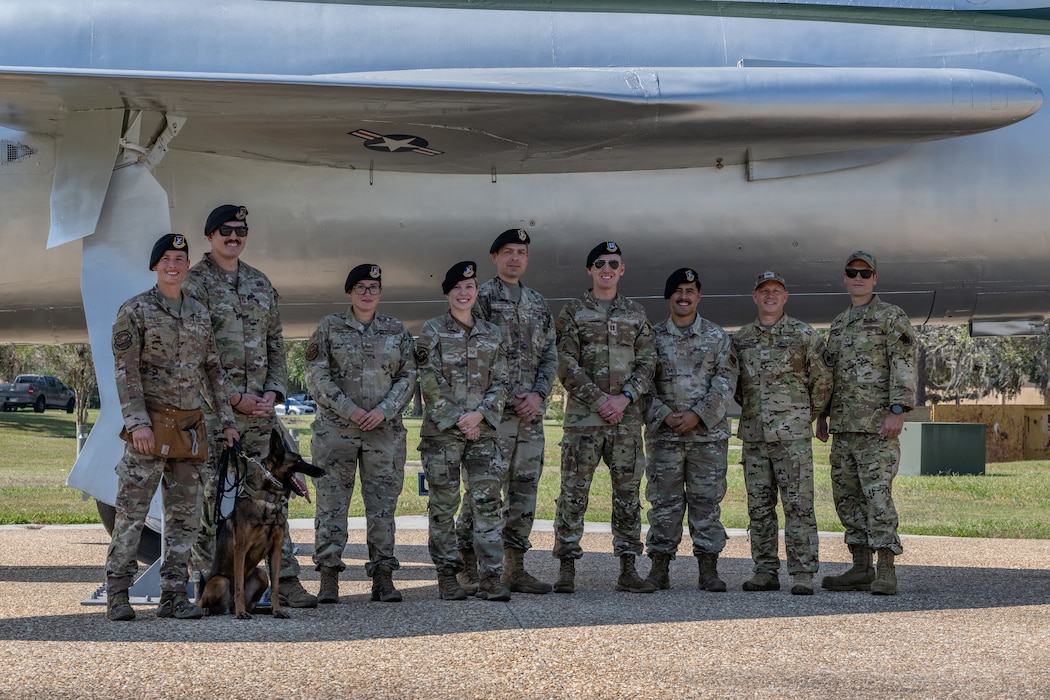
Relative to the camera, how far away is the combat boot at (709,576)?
6.50 meters

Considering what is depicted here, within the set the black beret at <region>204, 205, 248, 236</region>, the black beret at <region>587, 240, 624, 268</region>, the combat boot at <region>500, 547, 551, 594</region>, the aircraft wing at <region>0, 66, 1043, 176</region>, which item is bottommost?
the combat boot at <region>500, 547, 551, 594</region>

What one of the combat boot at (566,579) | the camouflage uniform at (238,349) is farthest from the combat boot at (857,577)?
the camouflage uniform at (238,349)

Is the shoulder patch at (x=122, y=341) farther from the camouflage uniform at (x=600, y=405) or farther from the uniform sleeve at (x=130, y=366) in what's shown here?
the camouflage uniform at (x=600, y=405)

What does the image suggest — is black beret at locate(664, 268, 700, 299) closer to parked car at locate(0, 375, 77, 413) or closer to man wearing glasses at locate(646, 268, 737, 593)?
man wearing glasses at locate(646, 268, 737, 593)

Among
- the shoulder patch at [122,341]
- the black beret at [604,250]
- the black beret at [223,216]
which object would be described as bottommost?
the shoulder patch at [122,341]

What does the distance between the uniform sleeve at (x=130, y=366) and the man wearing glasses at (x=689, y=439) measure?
2.94 meters

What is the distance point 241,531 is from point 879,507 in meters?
3.62

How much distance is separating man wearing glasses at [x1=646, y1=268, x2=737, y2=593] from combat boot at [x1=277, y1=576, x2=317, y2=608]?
2.02 m

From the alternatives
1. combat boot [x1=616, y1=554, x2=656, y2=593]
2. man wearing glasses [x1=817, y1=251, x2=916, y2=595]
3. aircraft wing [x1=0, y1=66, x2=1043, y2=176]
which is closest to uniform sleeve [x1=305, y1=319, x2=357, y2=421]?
aircraft wing [x1=0, y1=66, x2=1043, y2=176]

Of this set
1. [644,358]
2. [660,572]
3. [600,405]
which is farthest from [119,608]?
[644,358]

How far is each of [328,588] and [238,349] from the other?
1.38 meters

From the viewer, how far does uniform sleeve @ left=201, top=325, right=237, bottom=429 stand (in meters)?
5.54

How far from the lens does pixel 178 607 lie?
5336mm

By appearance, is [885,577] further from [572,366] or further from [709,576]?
[572,366]
